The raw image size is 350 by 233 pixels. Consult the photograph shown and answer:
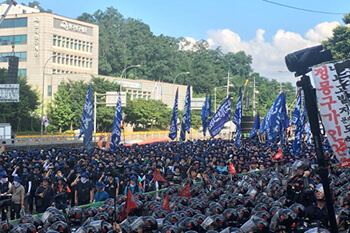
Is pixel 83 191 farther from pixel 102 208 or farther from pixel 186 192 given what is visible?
pixel 102 208

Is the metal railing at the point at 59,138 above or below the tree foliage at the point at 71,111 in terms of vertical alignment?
below

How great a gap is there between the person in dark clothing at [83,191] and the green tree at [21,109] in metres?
39.6

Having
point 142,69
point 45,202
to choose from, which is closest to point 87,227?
point 45,202

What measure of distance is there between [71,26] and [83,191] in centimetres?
6613

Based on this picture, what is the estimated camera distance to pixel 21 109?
55.5 metres

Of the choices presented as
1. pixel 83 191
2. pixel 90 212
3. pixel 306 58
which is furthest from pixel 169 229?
pixel 83 191

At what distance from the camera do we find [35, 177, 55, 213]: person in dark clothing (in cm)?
1386

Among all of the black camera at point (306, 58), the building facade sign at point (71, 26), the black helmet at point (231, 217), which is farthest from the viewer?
the building facade sign at point (71, 26)

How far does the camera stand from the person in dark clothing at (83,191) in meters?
14.9

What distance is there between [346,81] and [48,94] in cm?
6836

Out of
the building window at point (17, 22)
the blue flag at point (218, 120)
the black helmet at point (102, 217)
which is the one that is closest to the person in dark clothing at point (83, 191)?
the black helmet at point (102, 217)

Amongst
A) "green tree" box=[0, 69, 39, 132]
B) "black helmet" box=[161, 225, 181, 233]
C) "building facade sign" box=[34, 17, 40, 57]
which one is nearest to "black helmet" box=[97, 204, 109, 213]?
"black helmet" box=[161, 225, 181, 233]

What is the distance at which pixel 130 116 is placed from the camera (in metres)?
66.1

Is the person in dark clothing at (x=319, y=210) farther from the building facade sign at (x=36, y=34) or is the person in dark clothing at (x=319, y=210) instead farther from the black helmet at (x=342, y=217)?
the building facade sign at (x=36, y=34)
